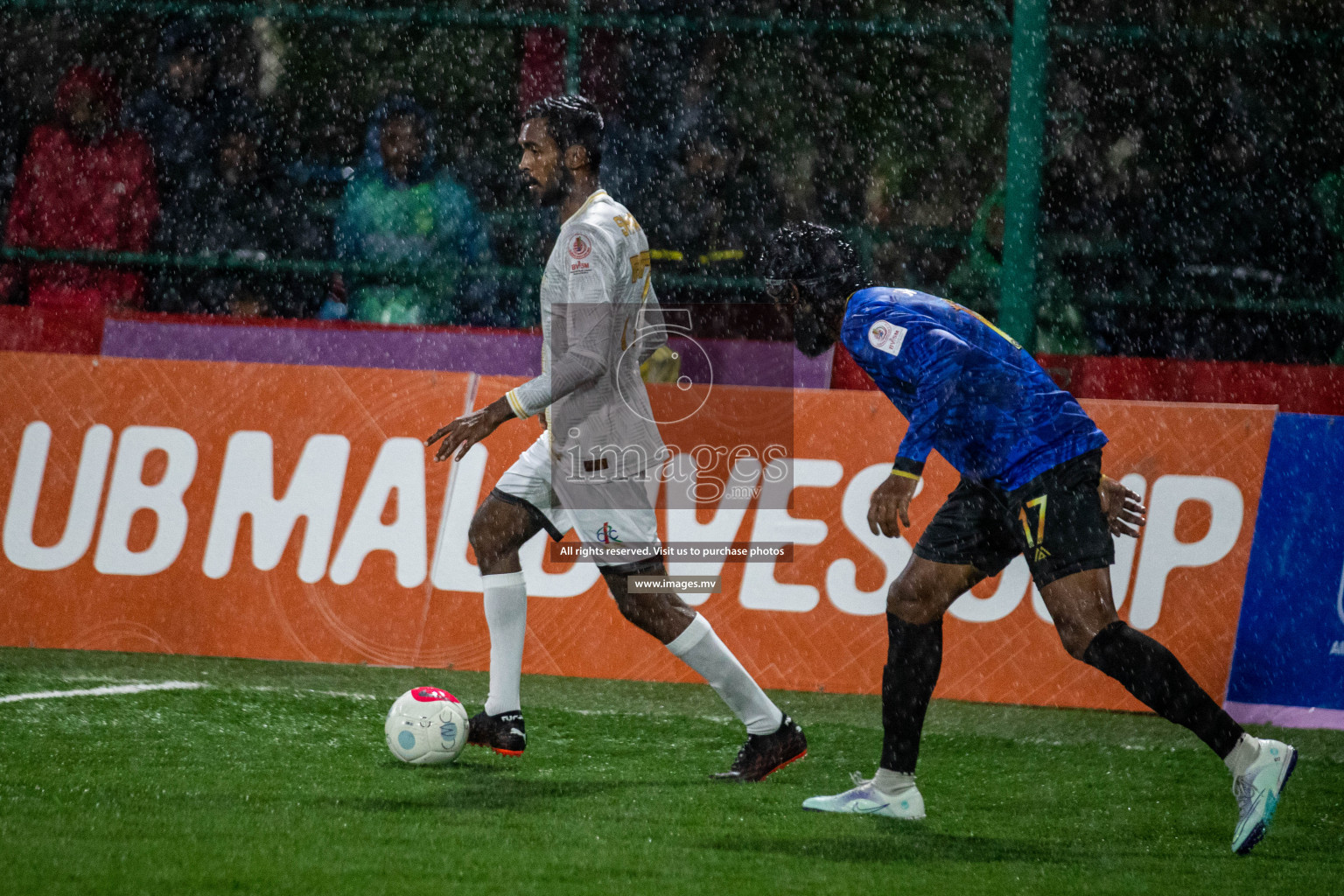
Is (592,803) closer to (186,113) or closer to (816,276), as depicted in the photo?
(816,276)

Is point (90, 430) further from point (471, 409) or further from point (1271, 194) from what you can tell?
point (1271, 194)

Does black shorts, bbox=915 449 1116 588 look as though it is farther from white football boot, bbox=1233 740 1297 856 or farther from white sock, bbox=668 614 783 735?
white sock, bbox=668 614 783 735

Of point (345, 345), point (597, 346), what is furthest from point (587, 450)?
point (345, 345)

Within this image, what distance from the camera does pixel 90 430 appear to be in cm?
778

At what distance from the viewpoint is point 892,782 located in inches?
196

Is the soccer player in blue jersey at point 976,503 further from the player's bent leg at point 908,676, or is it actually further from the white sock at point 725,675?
the white sock at point 725,675

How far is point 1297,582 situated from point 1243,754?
2.72 meters

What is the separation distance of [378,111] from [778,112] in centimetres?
260

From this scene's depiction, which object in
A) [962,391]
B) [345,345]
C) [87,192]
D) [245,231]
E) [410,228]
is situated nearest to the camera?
[962,391]

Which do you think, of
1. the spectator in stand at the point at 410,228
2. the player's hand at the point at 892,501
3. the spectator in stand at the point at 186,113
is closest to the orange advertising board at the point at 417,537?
the player's hand at the point at 892,501

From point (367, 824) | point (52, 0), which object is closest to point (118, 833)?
point (367, 824)

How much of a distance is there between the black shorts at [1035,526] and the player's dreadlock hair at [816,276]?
630 millimetres

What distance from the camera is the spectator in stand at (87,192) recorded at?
1055 centimetres

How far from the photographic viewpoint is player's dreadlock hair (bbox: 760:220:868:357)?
488 cm
